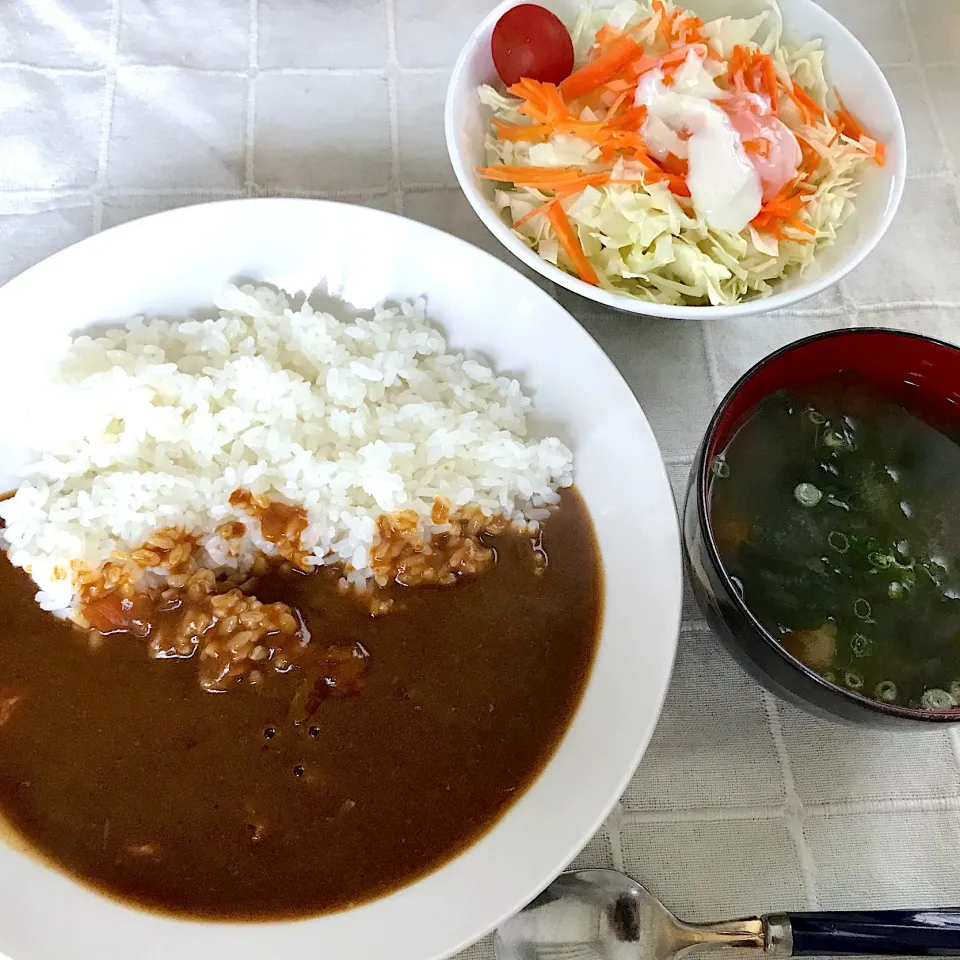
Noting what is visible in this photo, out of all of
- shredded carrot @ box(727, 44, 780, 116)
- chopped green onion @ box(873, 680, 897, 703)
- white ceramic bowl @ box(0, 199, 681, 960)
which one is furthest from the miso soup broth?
shredded carrot @ box(727, 44, 780, 116)

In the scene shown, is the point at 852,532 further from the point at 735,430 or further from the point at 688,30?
the point at 688,30


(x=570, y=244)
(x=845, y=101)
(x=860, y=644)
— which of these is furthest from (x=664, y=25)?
(x=860, y=644)

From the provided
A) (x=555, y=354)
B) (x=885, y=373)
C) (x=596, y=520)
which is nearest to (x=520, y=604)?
(x=596, y=520)

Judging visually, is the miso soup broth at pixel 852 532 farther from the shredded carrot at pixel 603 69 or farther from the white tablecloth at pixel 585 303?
the shredded carrot at pixel 603 69

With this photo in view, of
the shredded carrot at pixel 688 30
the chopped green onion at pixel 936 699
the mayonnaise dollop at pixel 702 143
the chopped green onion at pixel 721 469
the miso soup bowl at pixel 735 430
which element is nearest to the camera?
the miso soup bowl at pixel 735 430

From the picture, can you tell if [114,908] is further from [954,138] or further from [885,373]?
[954,138]

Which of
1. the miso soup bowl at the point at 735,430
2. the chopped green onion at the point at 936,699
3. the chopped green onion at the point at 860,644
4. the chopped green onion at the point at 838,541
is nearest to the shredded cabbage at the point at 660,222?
the miso soup bowl at the point at 735,430
